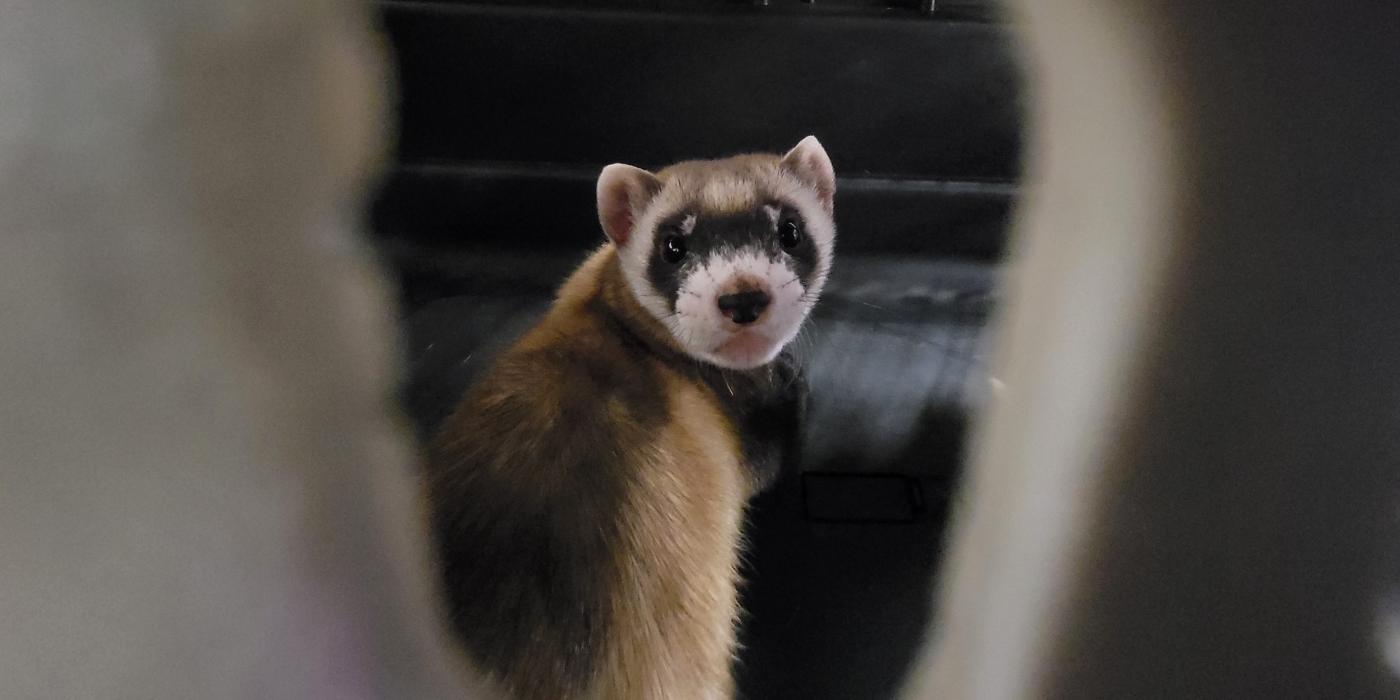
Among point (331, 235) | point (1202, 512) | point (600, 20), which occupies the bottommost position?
point (1202, 512)

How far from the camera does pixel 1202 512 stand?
1.35ft

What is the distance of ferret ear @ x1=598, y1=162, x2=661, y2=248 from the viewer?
1.43 ft

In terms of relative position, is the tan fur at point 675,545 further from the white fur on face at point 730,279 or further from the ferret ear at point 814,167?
the ferret ear at point 814,167

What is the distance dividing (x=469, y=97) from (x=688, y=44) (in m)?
0.13

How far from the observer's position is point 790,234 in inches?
18.0

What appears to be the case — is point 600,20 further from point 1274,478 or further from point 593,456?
point 1274,478

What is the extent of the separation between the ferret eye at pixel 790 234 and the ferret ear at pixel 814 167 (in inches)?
0.8

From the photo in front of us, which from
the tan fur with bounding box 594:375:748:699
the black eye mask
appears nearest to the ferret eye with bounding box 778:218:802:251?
the black eye mask

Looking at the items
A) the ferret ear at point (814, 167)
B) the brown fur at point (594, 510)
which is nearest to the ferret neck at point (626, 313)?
the brown fur at point (594, 510)

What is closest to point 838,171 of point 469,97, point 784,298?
point 784,298

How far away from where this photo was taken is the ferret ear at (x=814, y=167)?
0.44 meters

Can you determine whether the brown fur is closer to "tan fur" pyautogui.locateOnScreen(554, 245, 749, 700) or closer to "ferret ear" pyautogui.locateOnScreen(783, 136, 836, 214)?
"tan fur" pyautogui.locateOnScreen(554, 245, 749, 700)

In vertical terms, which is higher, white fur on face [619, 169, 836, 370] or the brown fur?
white fur on face [619, 169, 836, 370]

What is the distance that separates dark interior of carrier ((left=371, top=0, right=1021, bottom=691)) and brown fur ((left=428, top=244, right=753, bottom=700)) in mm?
23
